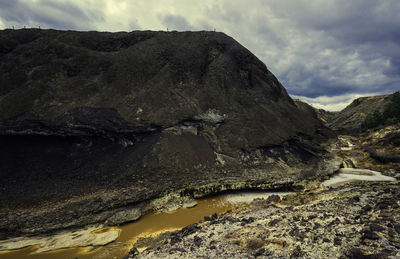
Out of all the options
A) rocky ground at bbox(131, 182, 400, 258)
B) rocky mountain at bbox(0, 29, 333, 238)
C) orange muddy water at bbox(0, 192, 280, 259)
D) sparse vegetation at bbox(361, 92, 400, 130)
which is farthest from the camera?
sparse vegetation at bbox(361, 92, 400, 130)

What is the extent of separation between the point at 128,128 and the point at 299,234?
13.2m

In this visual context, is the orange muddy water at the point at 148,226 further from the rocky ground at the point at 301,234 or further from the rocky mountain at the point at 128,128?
the rocky ground at the point at 301,234

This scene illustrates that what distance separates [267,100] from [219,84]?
6078mm

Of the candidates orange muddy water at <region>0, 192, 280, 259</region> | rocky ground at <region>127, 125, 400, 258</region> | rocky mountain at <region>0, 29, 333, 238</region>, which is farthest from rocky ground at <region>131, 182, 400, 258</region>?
rocky mountain at <region>0, 29, 333, 238</region>

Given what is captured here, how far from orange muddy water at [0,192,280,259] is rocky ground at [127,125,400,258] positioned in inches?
42.9

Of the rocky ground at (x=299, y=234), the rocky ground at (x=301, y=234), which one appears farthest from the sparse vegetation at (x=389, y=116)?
the rocky ground at (x=301, y=234)

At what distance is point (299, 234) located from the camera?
715 cm

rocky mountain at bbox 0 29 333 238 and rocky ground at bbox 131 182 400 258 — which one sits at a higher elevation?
rocky mountain at bbox 0 29 333 238

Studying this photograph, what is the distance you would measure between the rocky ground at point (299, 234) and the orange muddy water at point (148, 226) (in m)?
1.09

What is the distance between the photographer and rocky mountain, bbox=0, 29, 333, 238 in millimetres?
11852

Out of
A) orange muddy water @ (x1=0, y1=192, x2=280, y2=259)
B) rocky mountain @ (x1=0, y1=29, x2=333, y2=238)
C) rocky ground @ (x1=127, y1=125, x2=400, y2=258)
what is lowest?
orange muddy water @ (x1=0, y1=192, x2=280, y2=259)

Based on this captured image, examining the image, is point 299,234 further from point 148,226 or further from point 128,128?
point 128,128

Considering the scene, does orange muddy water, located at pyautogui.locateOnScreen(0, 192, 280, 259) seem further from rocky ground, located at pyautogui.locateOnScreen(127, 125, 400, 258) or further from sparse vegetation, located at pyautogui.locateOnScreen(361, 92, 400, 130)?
sparse vegetation, located at pyautogui.locateOnScreen(361, 92, 400, 130)

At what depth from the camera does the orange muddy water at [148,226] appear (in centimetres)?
840
